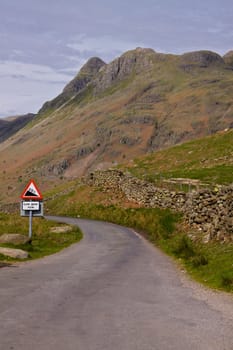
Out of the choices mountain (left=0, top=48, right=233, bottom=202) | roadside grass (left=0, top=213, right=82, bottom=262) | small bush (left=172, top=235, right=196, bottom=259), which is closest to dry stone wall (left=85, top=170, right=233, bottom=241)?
small bush (left=172, top=235, right=196, bottom=259)

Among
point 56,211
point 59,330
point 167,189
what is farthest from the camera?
point 56,211

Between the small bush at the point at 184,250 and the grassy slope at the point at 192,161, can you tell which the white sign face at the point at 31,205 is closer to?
the small bush at the point at 184,250

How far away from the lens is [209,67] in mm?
153750

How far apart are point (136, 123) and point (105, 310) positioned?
106 metres

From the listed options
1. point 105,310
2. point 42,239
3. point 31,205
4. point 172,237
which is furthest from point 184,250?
point 105,310

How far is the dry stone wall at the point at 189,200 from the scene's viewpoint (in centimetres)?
2091

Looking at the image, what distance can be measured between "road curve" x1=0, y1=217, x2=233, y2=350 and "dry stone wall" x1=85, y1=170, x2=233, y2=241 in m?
4.36

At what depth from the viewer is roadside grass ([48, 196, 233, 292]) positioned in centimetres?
1517

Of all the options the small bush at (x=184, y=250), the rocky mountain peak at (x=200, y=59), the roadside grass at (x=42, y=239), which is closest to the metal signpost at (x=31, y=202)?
→ the roadside grass at (x=42, y=239)

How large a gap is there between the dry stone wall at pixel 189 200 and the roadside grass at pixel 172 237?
69 centimetres

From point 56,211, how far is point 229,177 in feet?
76.4

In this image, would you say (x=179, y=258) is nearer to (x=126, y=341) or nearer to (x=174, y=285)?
(x=174, y=285)

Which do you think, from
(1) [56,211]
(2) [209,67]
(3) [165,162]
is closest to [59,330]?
(1) [56,211]

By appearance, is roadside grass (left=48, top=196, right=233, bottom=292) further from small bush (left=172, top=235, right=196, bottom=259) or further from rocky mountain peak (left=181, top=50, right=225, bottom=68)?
rocky mountain peak (left=181, top=50, right=225, bottom=68)
